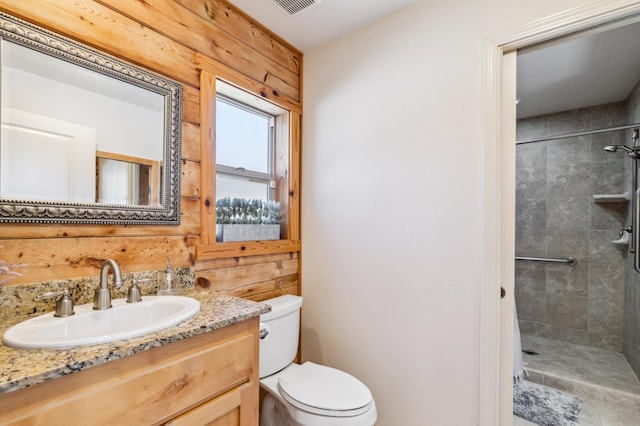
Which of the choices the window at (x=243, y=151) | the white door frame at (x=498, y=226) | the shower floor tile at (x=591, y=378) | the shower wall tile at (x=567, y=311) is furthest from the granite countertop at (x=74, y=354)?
the shower wall tile at (x=567, y=311)

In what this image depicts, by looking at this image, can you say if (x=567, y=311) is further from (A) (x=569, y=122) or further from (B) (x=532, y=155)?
(A) (x=569, y=122)

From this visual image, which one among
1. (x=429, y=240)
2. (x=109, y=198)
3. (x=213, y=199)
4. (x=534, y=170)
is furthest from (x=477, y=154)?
(x=534, y=170)

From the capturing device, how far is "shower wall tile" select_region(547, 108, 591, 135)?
9.11 feet

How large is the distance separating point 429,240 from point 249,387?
1015 mm

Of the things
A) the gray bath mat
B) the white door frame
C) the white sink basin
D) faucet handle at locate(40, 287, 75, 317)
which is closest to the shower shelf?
the gray bath mat

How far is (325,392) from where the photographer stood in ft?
4.40

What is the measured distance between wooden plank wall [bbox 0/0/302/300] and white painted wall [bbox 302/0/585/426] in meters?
0.34

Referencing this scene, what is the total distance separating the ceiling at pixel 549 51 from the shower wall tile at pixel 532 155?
426mm

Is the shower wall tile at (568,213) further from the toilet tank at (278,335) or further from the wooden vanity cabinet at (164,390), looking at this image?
the wooden vanity cabinet at (164,390)

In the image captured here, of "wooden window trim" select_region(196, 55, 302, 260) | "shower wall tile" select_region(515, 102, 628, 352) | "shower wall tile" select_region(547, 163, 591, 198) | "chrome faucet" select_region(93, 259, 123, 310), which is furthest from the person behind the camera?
"shower wall tile" select_region(547, 163, 591, 198)

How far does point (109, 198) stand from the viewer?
46.2 inches

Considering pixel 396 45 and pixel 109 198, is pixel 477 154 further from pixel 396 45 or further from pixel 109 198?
pixel 109 198

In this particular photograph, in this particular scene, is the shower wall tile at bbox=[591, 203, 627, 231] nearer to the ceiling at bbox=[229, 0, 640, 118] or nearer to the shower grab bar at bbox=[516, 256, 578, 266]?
the shower grab bar at bbox=[516, 256, 578, 266]

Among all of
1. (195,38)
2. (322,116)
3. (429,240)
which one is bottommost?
(429,240)
